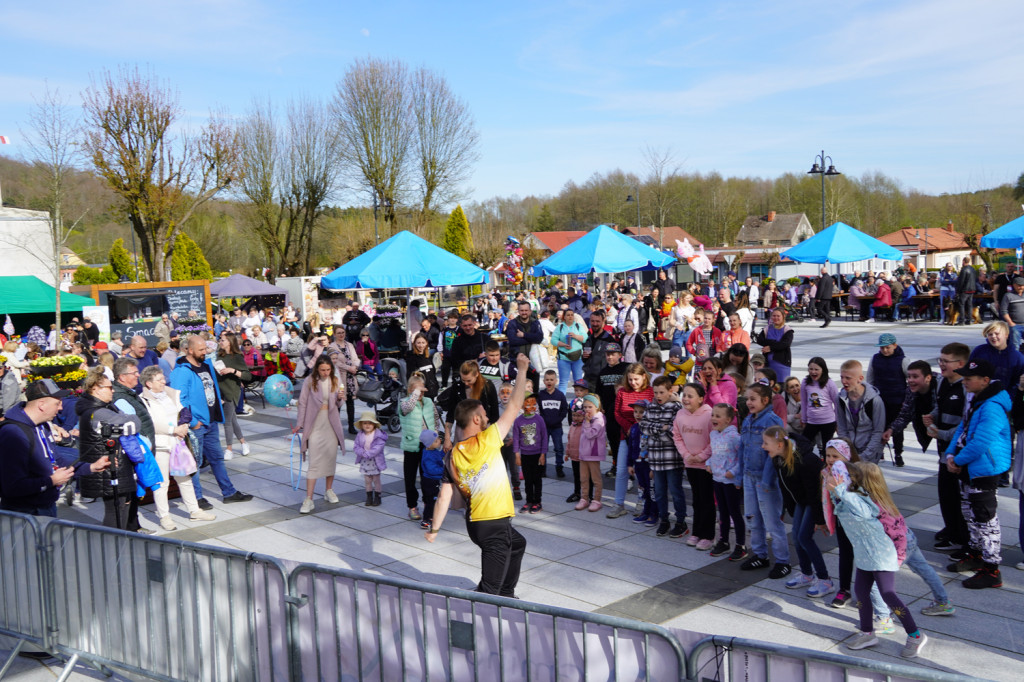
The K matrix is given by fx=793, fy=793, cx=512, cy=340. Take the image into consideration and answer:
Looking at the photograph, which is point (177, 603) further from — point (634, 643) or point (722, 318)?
point (722, 318)

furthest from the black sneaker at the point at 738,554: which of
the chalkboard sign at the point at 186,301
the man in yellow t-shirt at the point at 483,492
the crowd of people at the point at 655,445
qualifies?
the chalkboard sign at the point at 186,301

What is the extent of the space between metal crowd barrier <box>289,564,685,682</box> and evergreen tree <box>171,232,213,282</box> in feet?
143

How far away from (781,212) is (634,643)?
305ft

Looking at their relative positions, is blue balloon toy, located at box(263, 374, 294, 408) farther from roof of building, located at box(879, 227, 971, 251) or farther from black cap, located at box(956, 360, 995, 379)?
roof of building, located at box(879, 227, 971, 251)

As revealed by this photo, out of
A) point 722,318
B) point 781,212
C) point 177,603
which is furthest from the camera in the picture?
point 781,212

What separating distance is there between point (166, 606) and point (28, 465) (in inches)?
74.9

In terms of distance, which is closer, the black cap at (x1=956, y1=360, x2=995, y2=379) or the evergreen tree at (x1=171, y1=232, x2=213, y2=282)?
the black cap at (x1=956, y1=360, x2=995, y2=379)

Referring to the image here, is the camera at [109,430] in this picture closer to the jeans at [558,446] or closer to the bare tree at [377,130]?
the jeans at [558,446]

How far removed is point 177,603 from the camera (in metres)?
4.39

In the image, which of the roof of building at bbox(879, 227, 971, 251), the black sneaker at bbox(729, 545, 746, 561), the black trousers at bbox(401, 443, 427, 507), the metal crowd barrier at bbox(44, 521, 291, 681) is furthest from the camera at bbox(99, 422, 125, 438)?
the roof of building at bbox(879, 227, 971, 251)

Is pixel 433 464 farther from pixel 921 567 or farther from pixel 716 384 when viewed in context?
pixel 921 567

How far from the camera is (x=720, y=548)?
22.2 ft

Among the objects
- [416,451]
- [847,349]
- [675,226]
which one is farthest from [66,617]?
[675,226]

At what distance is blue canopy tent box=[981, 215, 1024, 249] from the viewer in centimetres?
1691
